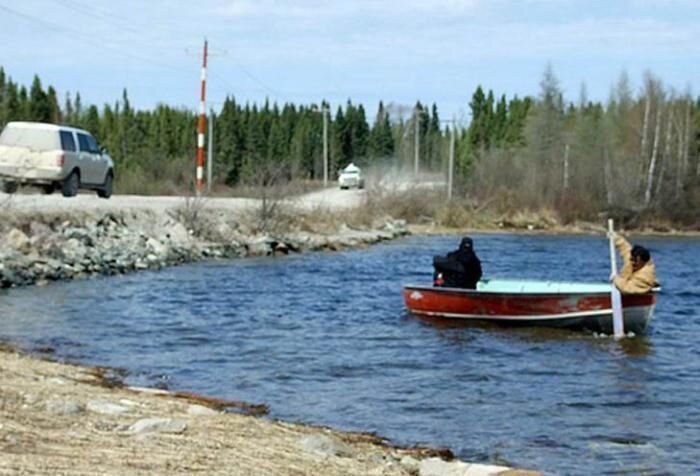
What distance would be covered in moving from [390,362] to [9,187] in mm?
15720

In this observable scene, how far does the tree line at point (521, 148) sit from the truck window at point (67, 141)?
2482cm

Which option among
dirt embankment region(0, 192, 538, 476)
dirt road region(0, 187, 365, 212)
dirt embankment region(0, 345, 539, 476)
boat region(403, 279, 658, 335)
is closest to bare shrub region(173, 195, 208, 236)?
dirt road region(0, 187, 365, 212)

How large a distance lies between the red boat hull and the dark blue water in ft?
1.12

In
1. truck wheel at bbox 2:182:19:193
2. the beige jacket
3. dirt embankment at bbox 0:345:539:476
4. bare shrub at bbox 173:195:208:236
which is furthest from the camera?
bare shrub at bbox 173:195:208:236

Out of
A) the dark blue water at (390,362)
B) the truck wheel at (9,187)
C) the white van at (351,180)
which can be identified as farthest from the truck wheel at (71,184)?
the white van at (351,180)

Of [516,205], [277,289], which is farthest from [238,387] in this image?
[516,205]

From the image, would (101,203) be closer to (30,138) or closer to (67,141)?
(67,141)

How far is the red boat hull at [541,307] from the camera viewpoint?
2088cm

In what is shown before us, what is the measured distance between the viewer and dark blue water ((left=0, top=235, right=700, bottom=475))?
40.2 ft

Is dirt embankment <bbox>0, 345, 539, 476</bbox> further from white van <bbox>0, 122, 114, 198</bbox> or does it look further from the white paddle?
white van <bbox>0, 122, 114, 198</bbox>

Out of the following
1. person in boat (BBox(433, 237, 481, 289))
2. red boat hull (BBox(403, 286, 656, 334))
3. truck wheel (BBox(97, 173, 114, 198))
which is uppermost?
truck wheel (BBox(97, 173, 114, 198))

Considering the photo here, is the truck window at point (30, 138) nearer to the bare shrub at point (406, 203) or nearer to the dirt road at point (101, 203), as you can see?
the dirt road at point (101, 203)

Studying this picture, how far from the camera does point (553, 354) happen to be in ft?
61.7

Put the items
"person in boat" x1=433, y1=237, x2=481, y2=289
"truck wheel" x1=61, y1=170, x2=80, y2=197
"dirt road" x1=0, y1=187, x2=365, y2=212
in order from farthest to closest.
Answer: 1. "truck wheel" x1=61, y1=170, x2=80, y2=197
2. "dirt road" x1=0, y1=187, x2=365, y2=212
3. "person in boat" x1=433, y1=237, x2=481, y2=289
